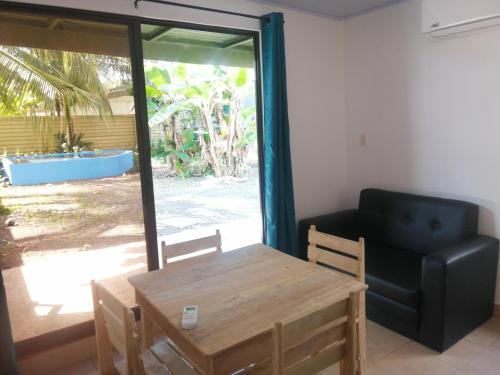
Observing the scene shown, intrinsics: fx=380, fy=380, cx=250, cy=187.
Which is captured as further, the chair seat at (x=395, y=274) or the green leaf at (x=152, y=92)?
the green leaf at (x=152, y=92)

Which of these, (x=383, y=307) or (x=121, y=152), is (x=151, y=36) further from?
(x=383, y=307)

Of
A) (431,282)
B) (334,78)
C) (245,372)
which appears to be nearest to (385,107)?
(334,78)

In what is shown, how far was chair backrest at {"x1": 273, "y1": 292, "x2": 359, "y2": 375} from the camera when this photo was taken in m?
1.28

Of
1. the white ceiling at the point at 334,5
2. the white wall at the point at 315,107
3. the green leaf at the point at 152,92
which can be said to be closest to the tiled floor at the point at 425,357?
the white wall at the point at 315,107

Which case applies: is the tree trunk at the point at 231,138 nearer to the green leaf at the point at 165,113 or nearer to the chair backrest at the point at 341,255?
the green leaf at the point at 165,113

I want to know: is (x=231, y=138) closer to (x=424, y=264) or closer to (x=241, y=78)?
(x=241, y=78)

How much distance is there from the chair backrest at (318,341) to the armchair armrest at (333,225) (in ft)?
5.69

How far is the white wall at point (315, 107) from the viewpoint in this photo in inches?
131

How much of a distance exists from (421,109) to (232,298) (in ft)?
7.64

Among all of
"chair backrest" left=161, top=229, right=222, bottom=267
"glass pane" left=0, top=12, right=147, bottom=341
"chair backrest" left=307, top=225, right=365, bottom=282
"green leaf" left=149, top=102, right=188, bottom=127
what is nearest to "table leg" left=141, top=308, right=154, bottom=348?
"chair backrest" left=161, top=229, right=222, bottom=267

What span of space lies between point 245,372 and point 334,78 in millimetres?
2896

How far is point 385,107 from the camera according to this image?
3.36m

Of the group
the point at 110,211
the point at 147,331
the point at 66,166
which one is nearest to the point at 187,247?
the point at 147,331

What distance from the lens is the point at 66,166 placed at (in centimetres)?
252
